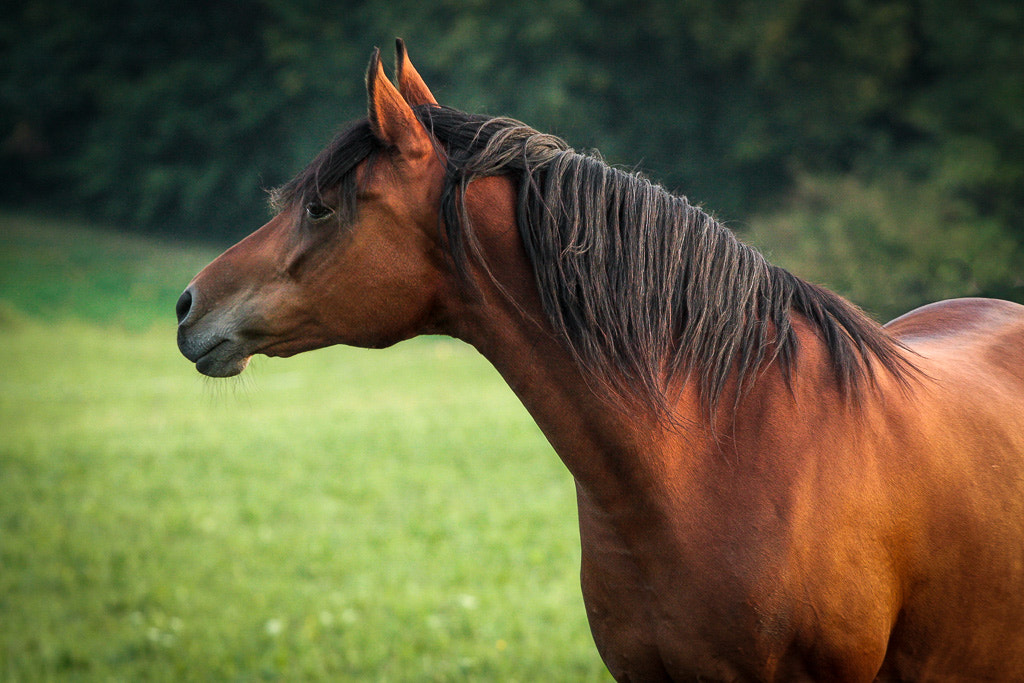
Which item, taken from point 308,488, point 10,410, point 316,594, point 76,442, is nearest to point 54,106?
point 10,410

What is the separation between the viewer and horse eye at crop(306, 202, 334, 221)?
218cm

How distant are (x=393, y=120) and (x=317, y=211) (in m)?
0.30

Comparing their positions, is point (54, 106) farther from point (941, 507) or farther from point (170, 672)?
point (941, 507)

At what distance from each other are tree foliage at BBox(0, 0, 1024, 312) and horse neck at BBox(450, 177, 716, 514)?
13.0 metres

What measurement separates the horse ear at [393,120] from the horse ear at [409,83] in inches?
4.1

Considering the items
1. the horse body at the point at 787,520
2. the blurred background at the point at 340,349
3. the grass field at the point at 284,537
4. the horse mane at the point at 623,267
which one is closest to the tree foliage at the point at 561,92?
the blurred background at the point at 340,349

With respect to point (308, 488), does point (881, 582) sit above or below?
above

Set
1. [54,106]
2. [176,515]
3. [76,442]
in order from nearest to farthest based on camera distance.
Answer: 1. [176,515]
2. [76,442]
3. [54,106]

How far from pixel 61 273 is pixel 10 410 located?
15.8 m

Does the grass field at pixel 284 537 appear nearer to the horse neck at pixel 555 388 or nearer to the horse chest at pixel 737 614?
the horse neck at pixel 555 388

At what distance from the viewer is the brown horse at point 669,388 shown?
201cm

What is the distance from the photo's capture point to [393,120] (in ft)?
6.81

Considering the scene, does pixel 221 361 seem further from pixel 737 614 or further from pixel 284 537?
pixel 284 537

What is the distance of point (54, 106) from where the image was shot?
3725cm
